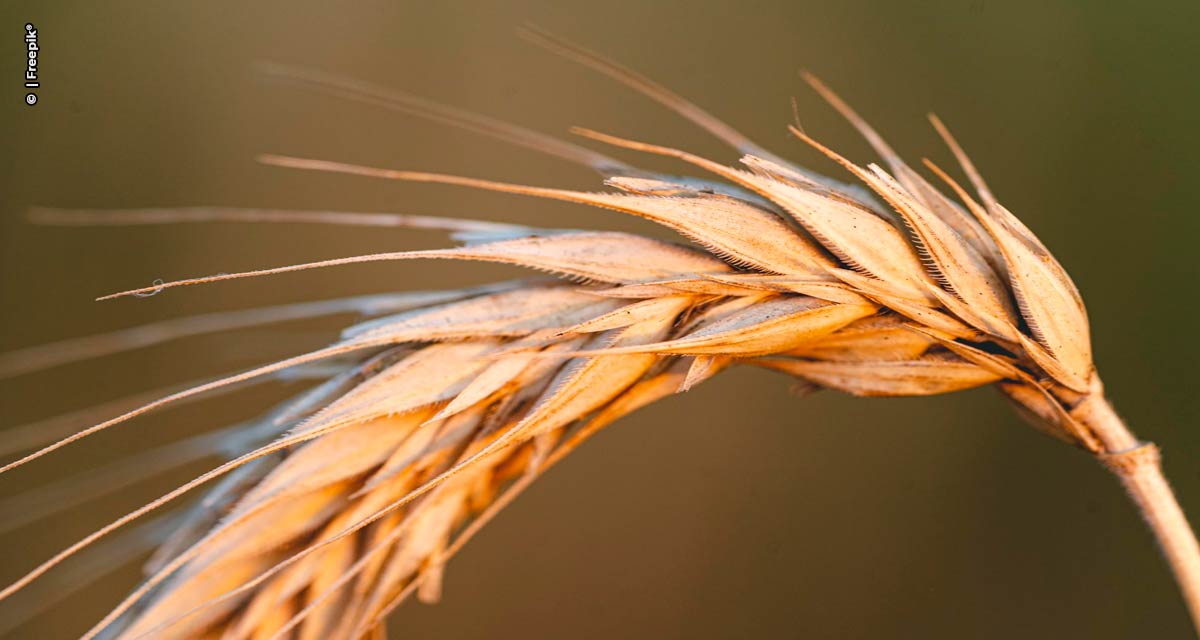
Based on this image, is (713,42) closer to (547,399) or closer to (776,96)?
(776,96)

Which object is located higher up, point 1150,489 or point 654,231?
point 654,231

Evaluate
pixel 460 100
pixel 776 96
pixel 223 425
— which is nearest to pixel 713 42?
pixel 776 96

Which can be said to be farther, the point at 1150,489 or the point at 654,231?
the point at 654,231

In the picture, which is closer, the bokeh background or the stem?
the stem

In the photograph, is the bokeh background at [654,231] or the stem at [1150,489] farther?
the bokeh background at [654,231]
